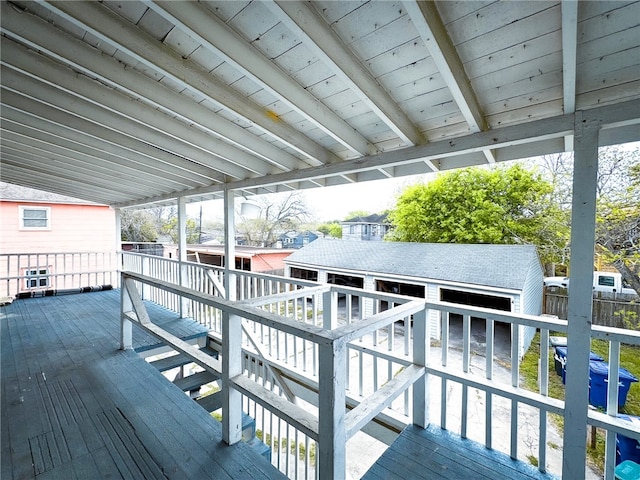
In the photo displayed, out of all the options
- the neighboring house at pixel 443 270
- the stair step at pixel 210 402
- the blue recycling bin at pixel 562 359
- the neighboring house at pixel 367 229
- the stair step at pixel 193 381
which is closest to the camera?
the stair step at pixel 210 402

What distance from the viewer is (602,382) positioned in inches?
195

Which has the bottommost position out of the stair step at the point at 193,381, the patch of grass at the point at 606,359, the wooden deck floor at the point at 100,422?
the patch of grass at the point at 606,359

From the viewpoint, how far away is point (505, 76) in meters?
1.79

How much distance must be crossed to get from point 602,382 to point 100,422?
709cm

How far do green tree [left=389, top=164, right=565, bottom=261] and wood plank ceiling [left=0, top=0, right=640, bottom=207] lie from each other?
10819 millimetres

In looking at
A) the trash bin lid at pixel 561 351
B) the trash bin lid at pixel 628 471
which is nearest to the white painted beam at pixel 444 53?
the trash bin lid at pixel 628 471

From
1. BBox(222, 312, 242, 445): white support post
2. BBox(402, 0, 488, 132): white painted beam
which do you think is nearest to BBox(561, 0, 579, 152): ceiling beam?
BBox(402, 0, 488, 132): white painted beam

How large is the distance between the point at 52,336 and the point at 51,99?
3.33 m

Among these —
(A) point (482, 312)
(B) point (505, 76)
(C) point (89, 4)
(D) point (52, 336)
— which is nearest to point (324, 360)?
(A) point (482, 312)

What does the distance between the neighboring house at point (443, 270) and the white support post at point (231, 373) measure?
709cm

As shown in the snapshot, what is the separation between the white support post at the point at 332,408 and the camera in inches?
51.0

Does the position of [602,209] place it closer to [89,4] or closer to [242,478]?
[242,478]

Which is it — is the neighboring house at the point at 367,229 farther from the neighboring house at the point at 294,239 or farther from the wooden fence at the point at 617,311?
the wooden fence at the point at 617,311

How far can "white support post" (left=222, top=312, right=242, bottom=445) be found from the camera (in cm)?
192
